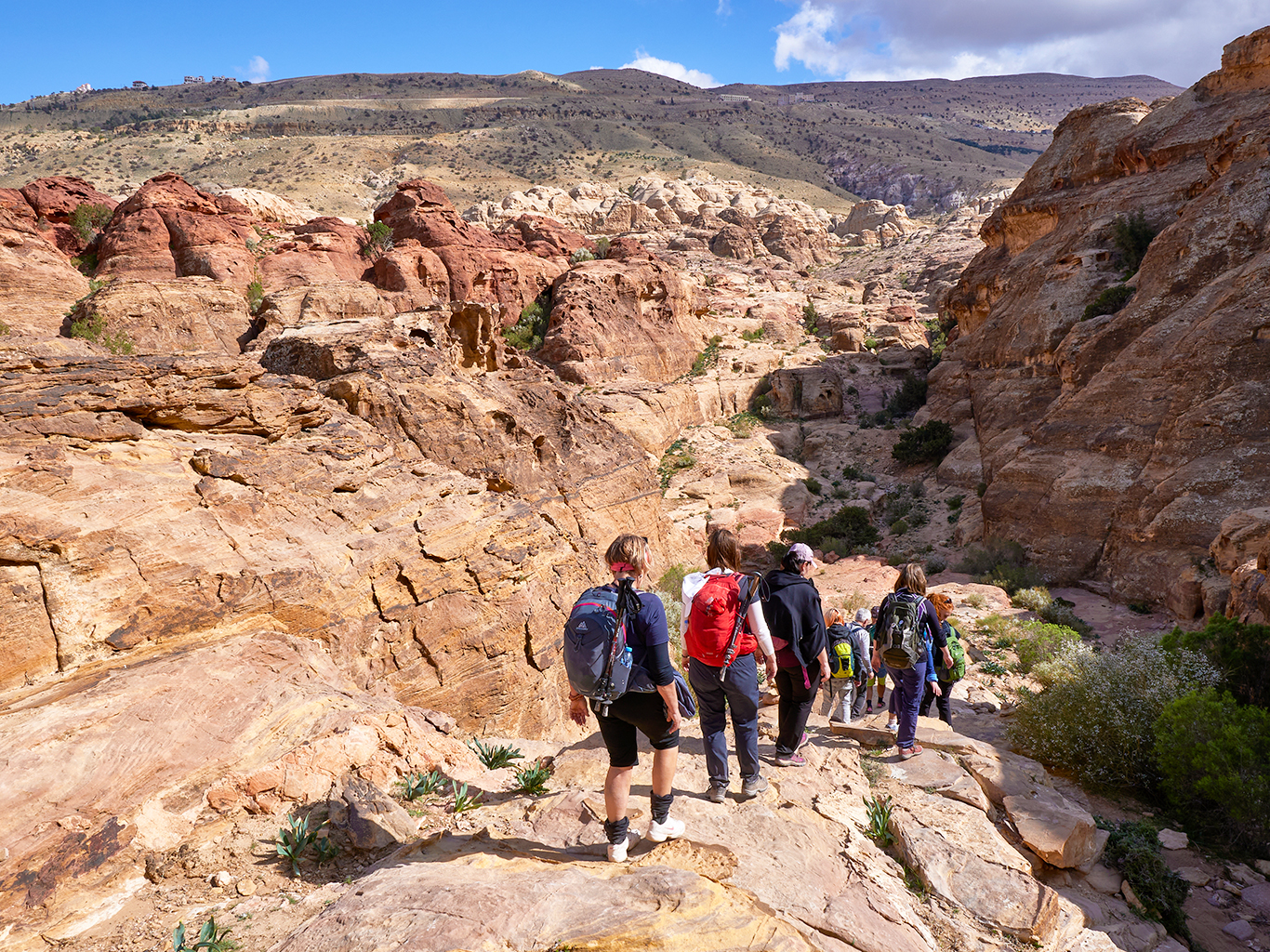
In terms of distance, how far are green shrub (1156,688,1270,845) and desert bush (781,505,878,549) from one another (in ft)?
57.2

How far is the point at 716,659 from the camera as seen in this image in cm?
468

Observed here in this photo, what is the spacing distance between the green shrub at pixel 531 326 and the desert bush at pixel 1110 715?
2683cm

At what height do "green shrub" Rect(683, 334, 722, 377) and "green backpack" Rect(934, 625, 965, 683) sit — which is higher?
"green shrub" Rect(683, 334, 722, 377)

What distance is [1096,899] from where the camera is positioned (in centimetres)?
517

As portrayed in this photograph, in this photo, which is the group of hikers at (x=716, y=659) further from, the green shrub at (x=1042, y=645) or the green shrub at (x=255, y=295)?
the green shrub at (x=255, y=295)

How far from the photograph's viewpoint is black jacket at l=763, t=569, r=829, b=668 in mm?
5152

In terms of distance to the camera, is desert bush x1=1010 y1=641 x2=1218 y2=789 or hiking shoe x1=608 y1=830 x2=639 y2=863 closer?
hiking shoe x1=608 y1=830 x2=639 y2=863

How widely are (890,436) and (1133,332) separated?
12.2 metres

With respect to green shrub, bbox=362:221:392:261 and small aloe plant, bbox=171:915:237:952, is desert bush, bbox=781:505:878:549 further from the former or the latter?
green shrub, bbox=362:221:392:261

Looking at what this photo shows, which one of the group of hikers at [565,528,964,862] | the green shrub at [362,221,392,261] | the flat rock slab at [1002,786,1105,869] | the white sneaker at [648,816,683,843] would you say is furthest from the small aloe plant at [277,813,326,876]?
the green shrub at [362,221,392,261]

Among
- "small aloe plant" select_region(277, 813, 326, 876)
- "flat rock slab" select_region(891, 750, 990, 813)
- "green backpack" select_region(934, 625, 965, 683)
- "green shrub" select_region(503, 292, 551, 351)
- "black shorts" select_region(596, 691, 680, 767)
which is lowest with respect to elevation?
"flat rock slab" select_region(891, 750, 990, 813)

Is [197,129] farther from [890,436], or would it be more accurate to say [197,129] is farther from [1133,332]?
[1133,332]

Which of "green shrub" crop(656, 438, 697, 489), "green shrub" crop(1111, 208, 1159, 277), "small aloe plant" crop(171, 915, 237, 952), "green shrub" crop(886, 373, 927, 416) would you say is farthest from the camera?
"green shrub" crop(886, 373, 927, 416)

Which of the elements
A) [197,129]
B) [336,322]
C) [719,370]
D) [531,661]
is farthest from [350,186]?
[531,661]
